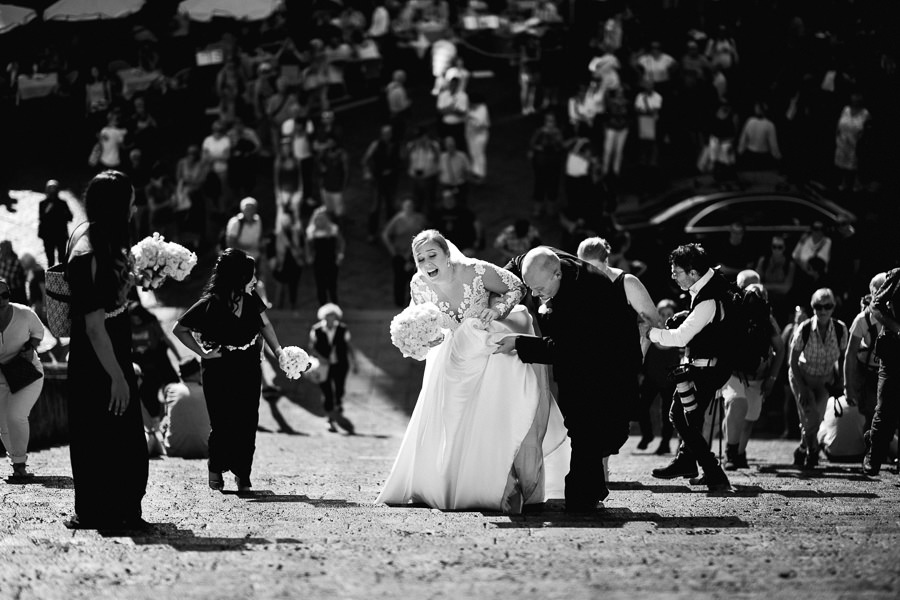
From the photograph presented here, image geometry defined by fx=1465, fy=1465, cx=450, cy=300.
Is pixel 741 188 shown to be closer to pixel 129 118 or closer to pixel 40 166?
pixel 129 118

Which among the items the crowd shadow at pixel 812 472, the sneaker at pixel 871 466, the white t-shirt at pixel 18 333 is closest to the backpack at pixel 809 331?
the crowd shadow at pixel 812 472

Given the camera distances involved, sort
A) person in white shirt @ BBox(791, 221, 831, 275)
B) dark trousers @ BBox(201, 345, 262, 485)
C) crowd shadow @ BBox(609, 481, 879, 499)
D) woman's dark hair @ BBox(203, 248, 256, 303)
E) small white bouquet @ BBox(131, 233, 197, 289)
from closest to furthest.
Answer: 1. small white bouquet @ BBox(131, 233, 197, 289)
2. crowd shadow @ BBox(609, 481, 879, 499)
3. dark trousers @ BBox(201, 345, 262, 485)
4. woman's dark hair @ BBox(203, 248, 256, 303)
5. person in white shirt @ BBox(791, 221, 831, 275)

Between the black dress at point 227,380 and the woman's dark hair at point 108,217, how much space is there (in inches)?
107

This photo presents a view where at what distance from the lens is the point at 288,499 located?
11.0 m

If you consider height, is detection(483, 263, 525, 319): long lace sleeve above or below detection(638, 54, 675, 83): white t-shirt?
below

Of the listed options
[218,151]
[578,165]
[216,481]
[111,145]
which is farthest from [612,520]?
[111,145]

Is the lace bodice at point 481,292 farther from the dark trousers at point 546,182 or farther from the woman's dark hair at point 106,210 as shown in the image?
the dark trousers at point 546,182

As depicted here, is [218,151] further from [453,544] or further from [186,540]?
[453,544]

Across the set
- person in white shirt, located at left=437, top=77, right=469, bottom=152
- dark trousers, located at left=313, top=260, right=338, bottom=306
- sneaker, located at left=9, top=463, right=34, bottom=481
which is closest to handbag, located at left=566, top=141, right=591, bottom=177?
person in white shirt, located at left=437, top=77, right=469, bottom=152

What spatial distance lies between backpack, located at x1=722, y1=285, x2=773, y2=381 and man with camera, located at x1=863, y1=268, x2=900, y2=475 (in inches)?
37.9

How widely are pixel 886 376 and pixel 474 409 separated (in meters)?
4.43

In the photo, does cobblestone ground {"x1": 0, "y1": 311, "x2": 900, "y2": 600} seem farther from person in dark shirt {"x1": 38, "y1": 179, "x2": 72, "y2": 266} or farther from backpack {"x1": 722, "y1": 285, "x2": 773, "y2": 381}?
person in dark shirt {"x1": 38, "y1": 179, "x2": 72, "y2": 266}

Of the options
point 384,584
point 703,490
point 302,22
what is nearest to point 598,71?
point 302,22

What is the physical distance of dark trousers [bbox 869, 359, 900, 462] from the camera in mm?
12789
